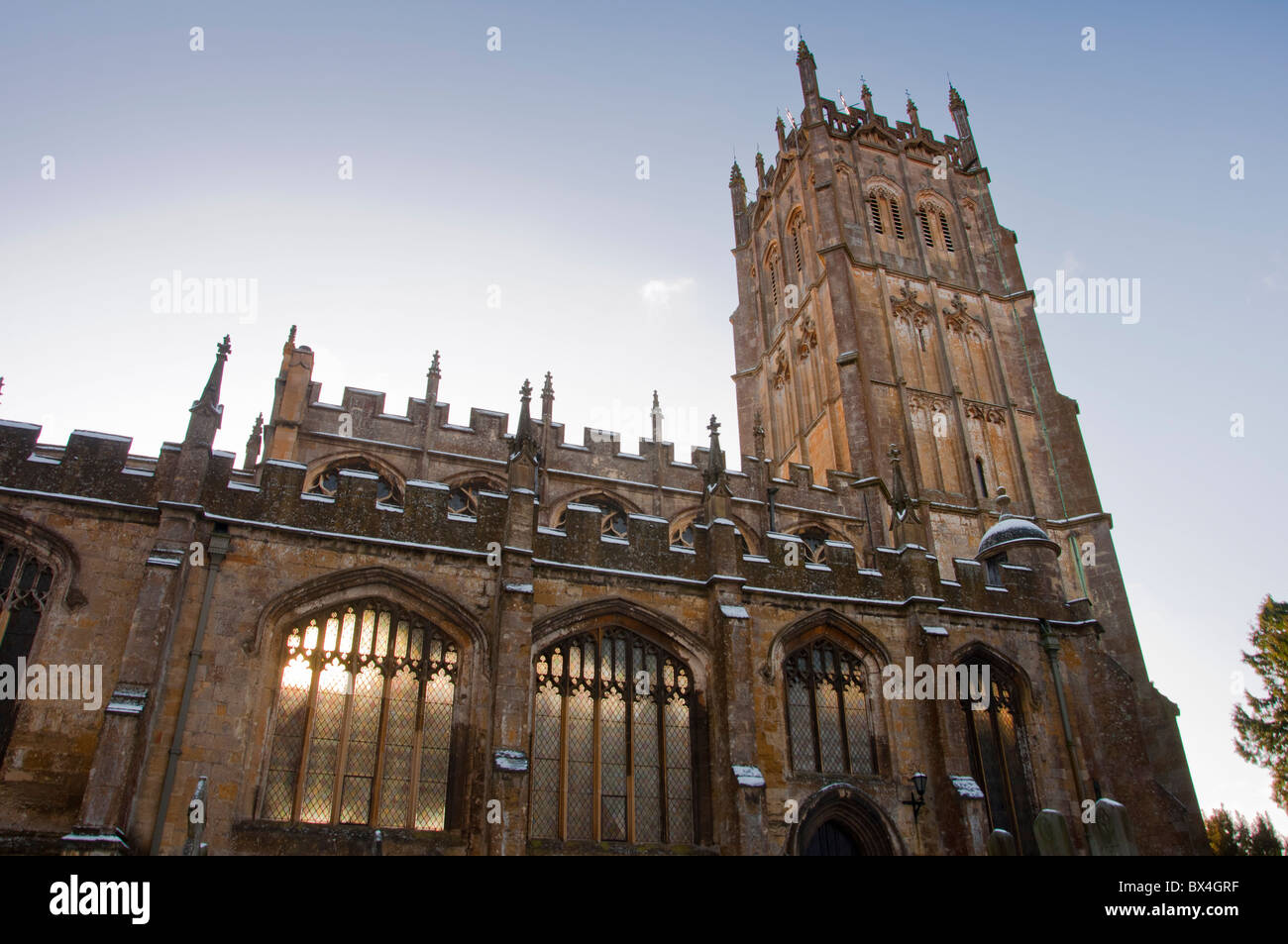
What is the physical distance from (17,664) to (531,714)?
6.65 metres

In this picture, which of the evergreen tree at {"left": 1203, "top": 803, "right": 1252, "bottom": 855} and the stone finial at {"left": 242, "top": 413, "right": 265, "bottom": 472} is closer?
the stone finial at {"left": 242, "top": 413, "right": 265, "bottom": 472}

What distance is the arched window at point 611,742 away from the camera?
1305 cm

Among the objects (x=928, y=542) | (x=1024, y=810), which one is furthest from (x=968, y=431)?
(x=1024, y=810)

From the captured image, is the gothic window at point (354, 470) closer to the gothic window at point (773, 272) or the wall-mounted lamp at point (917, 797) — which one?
the wall-mounted lamp at point (917, 797)

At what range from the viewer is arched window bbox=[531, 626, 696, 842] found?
13.1 m

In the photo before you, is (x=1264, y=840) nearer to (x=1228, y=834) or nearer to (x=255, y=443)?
(x=1228, y=834)

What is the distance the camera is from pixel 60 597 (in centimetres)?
1196

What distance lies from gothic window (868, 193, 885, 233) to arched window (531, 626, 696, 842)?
24.1 metres

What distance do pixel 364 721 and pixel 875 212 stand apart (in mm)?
28303

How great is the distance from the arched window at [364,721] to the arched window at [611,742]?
1490 millimetres

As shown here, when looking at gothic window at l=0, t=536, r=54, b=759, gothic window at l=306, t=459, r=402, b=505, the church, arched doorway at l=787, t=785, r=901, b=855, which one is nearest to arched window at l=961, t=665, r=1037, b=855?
the church

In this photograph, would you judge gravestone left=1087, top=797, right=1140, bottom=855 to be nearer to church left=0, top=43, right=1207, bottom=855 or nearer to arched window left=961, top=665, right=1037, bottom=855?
church left=0, top=43, right=1207, bottom=855
